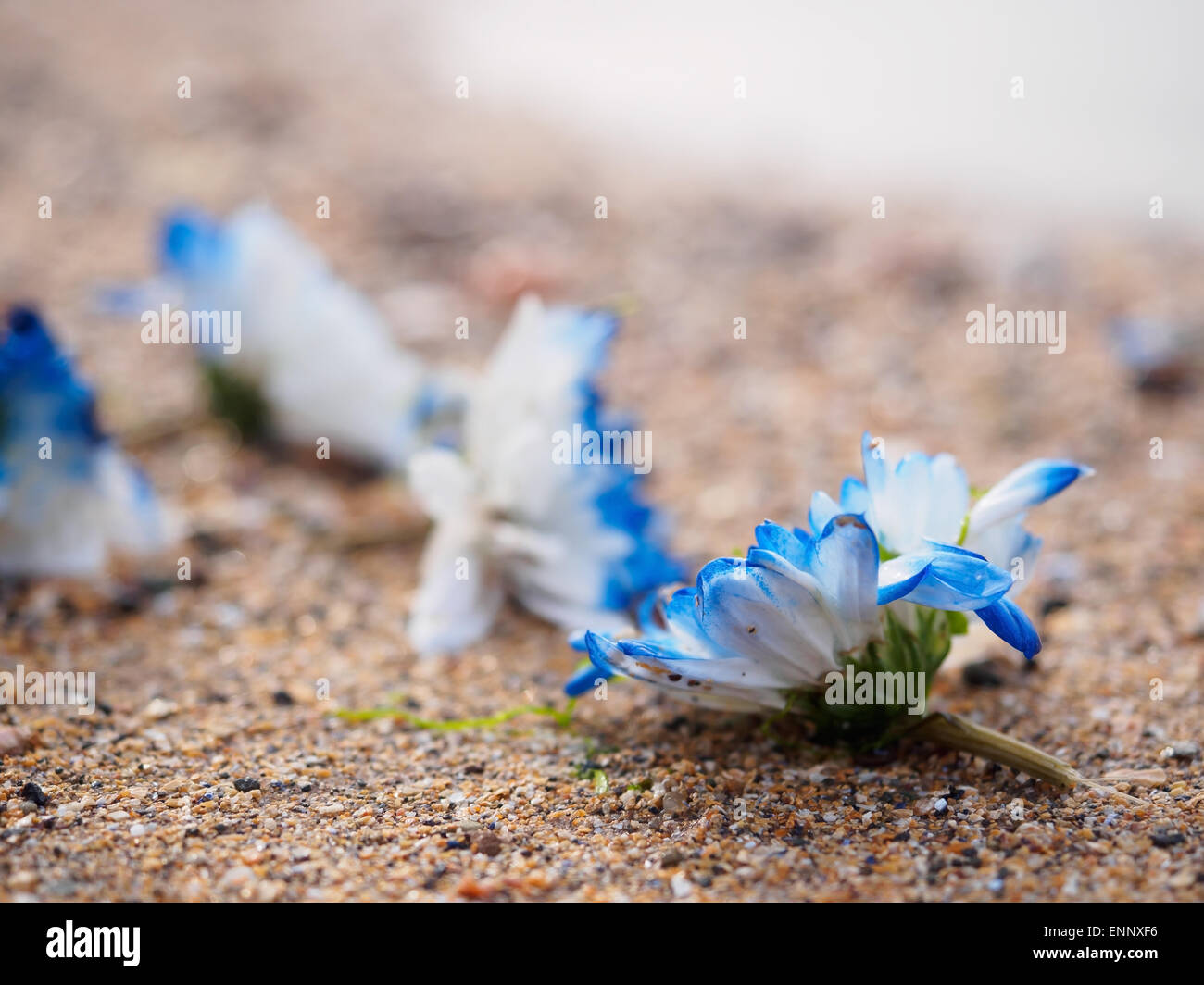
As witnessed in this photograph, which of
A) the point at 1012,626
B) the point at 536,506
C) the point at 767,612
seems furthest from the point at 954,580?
the point at 536,506

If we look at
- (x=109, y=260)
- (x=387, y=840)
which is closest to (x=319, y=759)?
(x=387, y=840)

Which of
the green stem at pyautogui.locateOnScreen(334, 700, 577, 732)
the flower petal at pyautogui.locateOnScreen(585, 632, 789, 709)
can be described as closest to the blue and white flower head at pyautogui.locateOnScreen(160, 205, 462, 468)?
the green stem at pyautogui.locateOnScreen(334, 700, 577, 732)

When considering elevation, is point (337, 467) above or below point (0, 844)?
above

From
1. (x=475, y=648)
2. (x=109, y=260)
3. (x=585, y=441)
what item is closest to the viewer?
(x=585, y=441)

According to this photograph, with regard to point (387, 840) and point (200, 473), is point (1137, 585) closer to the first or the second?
point (387, 840)

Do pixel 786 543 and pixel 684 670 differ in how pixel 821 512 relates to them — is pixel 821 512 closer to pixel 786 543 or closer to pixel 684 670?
pixel 786 543
